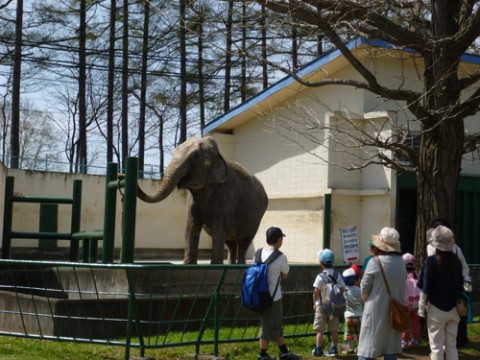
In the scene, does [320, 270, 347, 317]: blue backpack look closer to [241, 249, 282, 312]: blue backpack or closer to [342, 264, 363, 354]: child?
[342, 264, 363, 354]: child

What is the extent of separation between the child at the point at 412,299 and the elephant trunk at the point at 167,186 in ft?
11.1

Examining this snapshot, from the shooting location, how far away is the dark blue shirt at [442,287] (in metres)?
8.16

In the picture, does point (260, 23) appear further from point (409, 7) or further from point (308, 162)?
point (308, 162)

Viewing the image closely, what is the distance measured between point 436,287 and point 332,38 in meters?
3.45

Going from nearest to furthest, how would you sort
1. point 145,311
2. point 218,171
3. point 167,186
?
point 145,311, point 167,186, point 218,171

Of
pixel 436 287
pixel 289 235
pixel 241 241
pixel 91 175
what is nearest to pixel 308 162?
pixel 289 235

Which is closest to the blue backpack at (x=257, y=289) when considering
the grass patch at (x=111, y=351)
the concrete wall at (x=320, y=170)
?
the grass patch at (x=111, y=351)

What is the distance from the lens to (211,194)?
40.0ft

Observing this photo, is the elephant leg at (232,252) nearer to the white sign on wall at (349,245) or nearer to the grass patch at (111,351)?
the white sign on wall at (349,245)

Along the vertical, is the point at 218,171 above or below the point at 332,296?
above

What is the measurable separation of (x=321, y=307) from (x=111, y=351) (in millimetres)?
2485

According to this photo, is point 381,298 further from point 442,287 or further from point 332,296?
point 332,296

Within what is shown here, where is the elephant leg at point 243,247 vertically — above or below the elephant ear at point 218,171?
below

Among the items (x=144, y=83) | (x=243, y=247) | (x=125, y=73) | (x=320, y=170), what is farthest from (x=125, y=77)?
(x=243, y=247)
